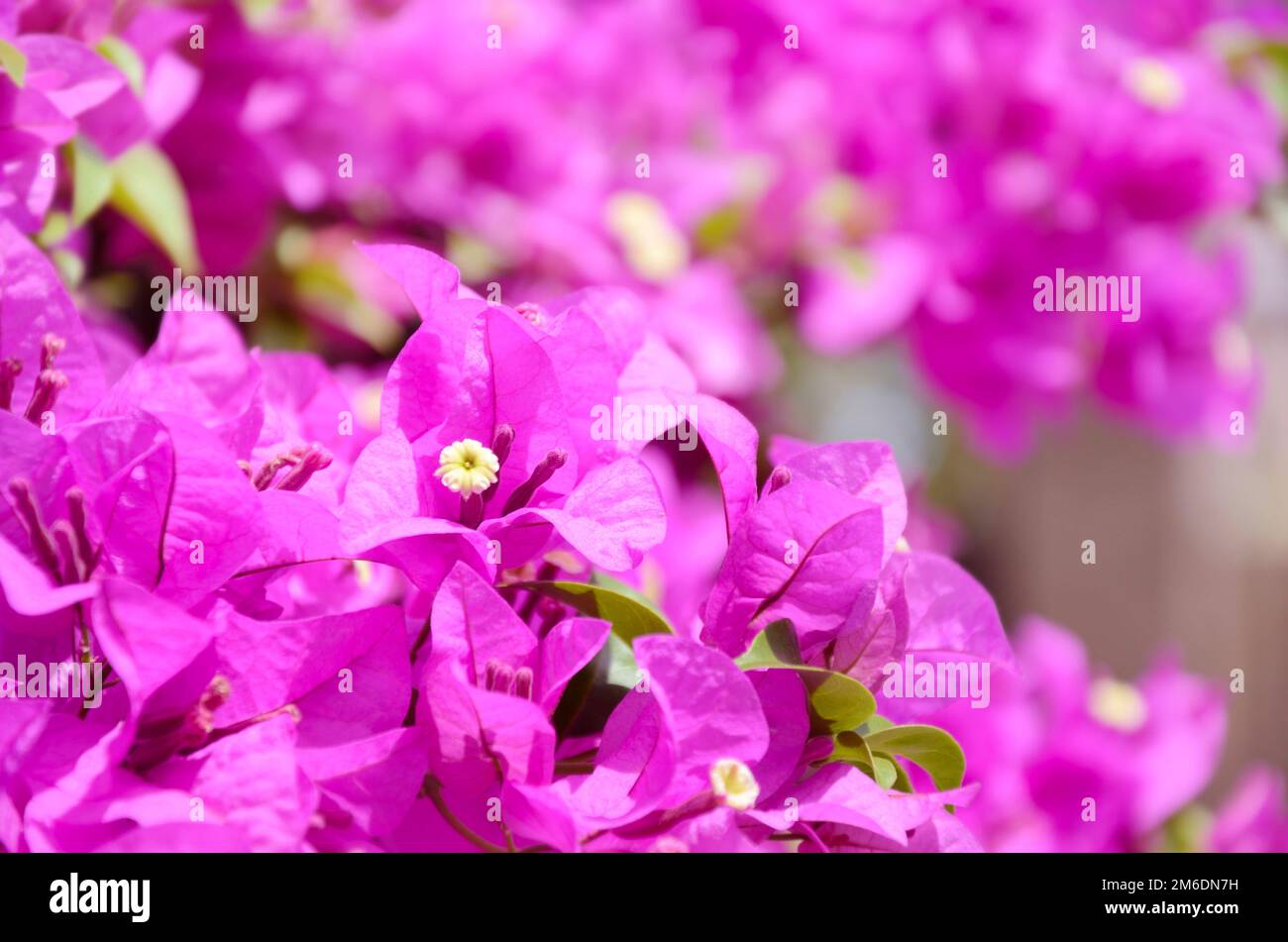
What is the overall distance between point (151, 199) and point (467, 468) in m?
0.31

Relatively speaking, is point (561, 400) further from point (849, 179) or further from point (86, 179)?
point (849, 179)

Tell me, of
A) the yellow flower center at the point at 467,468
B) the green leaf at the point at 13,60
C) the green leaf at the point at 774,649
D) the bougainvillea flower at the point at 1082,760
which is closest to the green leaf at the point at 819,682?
the green leaf at the point at 774,649

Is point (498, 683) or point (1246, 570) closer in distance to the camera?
point (498, 683)

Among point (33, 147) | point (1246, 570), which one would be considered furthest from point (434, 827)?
point (1246, 570)

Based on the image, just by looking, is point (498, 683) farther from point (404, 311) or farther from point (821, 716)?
point (404, 311)

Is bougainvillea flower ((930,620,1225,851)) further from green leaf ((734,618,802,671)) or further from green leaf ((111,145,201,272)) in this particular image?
green leaf ((111,145,201,272))

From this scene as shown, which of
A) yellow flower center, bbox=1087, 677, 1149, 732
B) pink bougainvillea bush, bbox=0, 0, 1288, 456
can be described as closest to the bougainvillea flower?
yellow flower center, bbox=1087, 677, 1149, 732

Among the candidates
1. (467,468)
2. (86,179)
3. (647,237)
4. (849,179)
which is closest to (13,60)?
(86,179)

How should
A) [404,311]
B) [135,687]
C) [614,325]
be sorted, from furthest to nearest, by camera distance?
[404,311] → [614,325] → [135,687]

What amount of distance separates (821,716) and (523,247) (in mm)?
586

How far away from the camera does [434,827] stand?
0.41 metres

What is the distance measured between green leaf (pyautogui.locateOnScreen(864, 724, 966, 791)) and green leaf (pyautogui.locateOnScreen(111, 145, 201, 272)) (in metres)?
0.42

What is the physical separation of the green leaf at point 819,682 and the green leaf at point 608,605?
0.03 metres

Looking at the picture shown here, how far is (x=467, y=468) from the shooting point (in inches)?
15.9
